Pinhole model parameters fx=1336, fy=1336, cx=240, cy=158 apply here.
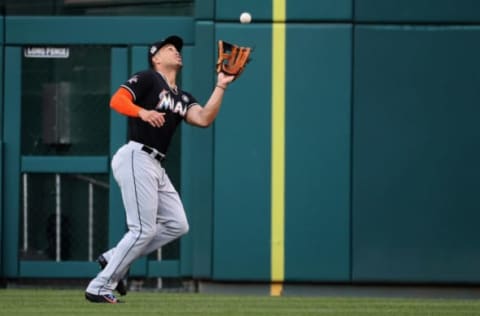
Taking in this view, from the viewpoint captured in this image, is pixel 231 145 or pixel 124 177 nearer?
pixel 124 177

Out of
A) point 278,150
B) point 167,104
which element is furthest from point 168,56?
point 278,150

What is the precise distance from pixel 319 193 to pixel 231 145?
85 cm

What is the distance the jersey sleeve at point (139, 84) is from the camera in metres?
8.69

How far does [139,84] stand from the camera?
343 inches

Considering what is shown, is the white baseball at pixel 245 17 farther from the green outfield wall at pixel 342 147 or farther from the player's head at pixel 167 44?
the player's head at pixel 167 44

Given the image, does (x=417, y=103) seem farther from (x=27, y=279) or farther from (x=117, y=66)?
(x=27, y=279)

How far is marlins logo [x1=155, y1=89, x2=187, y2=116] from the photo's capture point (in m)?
8.77

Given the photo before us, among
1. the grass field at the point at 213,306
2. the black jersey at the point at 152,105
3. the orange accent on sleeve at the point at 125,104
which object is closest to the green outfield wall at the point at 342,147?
the grass field at the point at 213,306

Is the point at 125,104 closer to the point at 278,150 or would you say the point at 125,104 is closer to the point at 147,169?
the point at 147,169

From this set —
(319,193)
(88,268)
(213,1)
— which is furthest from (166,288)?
(213,1)

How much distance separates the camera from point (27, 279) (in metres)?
11.6

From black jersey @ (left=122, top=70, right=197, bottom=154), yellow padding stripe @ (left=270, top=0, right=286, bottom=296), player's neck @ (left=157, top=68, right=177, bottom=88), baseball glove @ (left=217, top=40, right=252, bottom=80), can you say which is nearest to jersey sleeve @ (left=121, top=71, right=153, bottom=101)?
black jersey @ (left=122, top=70, right=197, bottom=154)

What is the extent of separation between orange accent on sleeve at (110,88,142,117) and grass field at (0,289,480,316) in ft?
4.09

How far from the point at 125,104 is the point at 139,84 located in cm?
26
